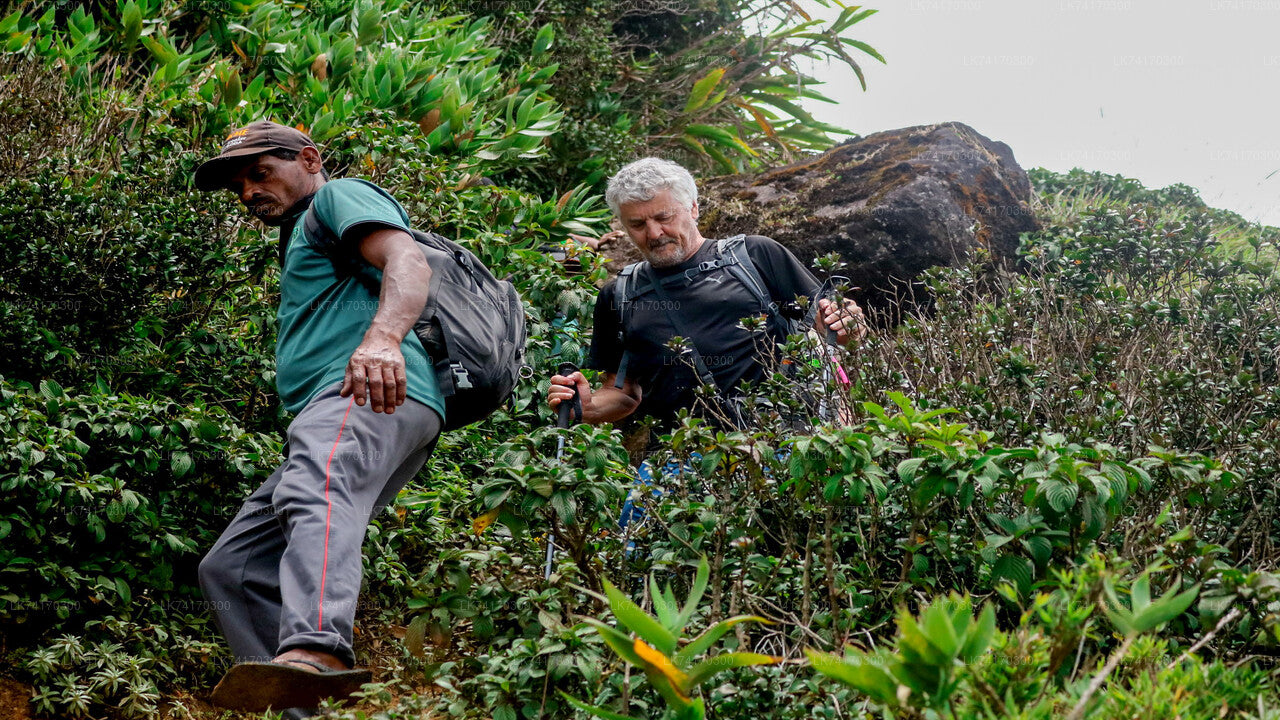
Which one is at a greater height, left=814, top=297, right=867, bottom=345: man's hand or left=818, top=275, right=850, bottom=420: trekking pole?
left=814, top=297, right=867, bottom=345: man's hand

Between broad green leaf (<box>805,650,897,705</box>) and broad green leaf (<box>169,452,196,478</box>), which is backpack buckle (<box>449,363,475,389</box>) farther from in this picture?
broad green leaf (<box>805,650,897,705</box>)

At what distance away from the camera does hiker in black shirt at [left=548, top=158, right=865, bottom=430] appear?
173 inches

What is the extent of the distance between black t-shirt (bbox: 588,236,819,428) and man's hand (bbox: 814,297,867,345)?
0.16 m

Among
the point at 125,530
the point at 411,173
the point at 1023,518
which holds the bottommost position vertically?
the point at 125,530

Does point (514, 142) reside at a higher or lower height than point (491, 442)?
higher

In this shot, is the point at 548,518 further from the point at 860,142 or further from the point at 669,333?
the point at 860,142

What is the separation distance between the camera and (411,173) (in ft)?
19.2

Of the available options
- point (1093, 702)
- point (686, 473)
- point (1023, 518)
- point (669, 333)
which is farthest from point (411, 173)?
point (1093, 702)

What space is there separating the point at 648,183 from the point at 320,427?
200 centimetres

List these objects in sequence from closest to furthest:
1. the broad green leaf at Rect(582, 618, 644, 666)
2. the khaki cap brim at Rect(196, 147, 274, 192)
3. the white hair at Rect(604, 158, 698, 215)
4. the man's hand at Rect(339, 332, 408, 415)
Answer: the broad green leaf at Rect(582, 618, 644, 666) < the man's hand at Rect(339, 332, 408, 415) < the khaki cap brim at Rect(196, 147, 274, 192) < the white hair at Rect(604, 158, 698, 215)

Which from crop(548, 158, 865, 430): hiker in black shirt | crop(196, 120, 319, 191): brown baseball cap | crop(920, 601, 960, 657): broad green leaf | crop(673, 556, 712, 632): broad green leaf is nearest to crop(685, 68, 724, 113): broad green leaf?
crop(548, 158, 865, 430): hiker in black shirt

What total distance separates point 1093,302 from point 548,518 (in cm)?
297

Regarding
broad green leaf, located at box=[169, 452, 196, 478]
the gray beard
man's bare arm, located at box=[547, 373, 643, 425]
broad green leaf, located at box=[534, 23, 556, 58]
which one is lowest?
broad green leaf, located at box=[169, 452, 196, 478]

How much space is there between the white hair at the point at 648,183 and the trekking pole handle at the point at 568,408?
730 mm
